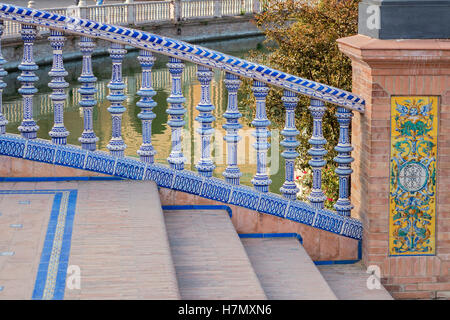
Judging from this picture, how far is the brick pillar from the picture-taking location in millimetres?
4973

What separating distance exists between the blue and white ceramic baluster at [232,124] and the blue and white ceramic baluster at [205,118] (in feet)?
0.33

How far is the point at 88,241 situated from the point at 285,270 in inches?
43.8

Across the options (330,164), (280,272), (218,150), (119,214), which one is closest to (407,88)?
(280,272)

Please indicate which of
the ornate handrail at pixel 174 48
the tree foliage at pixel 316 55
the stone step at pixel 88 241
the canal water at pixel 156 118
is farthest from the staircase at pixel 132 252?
the canal water at pixel 156 118

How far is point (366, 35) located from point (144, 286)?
7.17 ft

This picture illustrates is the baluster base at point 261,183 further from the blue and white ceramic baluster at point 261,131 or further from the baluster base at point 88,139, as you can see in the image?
the baluster base at point 88,139

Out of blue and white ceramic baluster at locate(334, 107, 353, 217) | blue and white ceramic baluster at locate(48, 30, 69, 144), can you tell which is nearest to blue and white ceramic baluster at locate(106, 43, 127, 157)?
blue and white ceramic baluster at locate(48, 30, 69, 144)

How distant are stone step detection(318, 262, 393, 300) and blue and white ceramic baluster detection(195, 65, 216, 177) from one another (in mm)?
871

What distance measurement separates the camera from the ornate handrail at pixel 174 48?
208 inches

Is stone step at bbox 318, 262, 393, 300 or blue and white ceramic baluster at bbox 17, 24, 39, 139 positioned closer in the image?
stone step at bbox 318, 262, 393, 300

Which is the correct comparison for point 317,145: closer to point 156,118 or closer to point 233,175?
point 233,175

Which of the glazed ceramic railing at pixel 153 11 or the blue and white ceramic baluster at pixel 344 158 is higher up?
the glazed ceramic railing at pixel 153 11

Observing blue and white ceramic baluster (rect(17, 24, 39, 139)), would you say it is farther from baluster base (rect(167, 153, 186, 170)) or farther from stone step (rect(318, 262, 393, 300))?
stone step (rect(318, 262, 393, 300))
